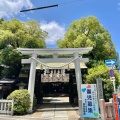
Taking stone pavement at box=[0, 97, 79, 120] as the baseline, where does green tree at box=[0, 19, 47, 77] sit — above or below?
above

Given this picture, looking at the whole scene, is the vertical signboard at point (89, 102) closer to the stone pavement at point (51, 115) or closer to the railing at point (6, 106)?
the stone pavement at point (51, 115)

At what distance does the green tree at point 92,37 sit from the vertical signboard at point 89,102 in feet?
39.9

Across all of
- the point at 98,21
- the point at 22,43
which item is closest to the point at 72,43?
the point at 98,21

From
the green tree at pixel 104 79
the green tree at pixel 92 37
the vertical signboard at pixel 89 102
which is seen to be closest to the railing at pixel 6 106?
the vertical signboard at pixel 89 102

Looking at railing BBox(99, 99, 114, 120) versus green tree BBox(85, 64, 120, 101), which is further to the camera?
green tree BBox(85, 64, 120, 101)

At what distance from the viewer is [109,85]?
14.3 meters

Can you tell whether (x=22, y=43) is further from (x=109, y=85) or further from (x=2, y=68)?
(x=109, y=85)

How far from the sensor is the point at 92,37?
22031mm

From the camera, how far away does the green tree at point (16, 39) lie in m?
21.1

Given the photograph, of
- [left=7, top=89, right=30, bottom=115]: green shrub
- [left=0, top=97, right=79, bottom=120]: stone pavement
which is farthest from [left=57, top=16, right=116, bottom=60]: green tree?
[left=7, top=89, right=30, bottom=115]: green shrub

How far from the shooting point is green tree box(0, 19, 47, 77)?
21.1 m

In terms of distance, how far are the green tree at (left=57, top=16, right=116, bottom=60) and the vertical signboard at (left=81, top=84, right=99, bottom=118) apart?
479 inches

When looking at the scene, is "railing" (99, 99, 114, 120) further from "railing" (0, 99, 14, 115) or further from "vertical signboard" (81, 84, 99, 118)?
"railing" (0, 99, 14, 115)

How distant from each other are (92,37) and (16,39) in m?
9.68
